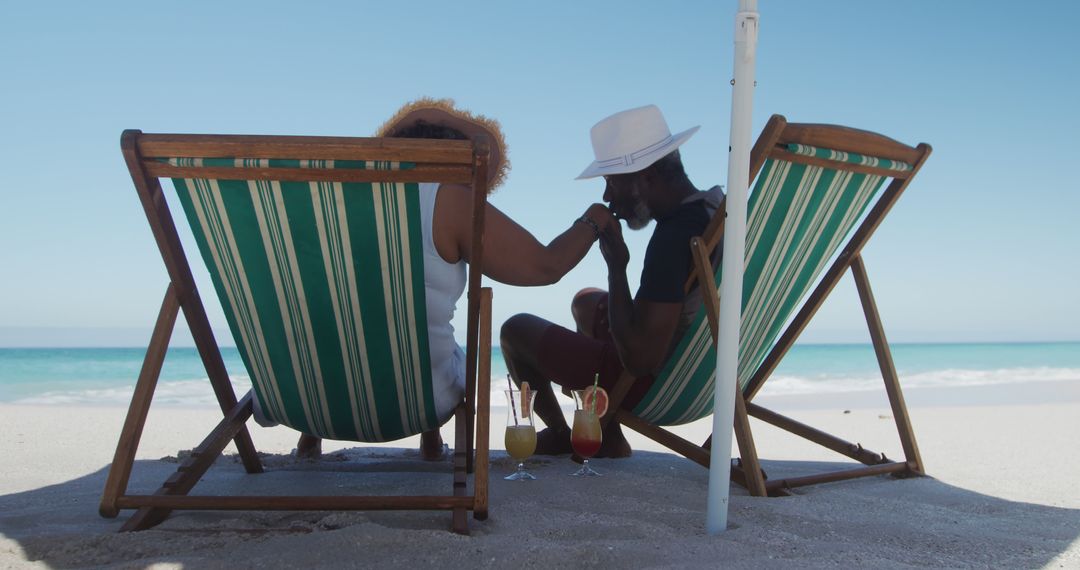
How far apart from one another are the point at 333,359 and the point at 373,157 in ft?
2.18

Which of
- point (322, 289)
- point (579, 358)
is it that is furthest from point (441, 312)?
point (579, 358)

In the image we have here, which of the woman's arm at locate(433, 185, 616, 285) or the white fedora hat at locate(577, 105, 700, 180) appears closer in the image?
the woman's arm at locate(433, 185, 616, 285)

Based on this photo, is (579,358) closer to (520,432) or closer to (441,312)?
(520,432)

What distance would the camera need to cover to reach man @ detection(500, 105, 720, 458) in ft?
9.01

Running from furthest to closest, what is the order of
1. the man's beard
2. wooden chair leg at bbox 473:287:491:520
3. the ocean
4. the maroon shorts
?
the ocean → the maroon shorts → the man's beard → wooden chair leg at bbox 473:287:491:520

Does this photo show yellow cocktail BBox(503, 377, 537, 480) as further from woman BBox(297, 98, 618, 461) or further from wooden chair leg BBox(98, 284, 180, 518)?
wooden chair leg BBox(98, 284, 180, 518)

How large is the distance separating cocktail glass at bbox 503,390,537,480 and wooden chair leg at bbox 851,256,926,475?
4.00 ft

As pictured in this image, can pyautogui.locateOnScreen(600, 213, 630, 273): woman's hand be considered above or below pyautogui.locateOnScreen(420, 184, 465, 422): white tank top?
above

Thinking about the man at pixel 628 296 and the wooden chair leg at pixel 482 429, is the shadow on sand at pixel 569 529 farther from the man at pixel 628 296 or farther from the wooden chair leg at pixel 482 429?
the man at pixel 628 296

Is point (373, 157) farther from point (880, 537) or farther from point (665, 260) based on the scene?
point (880, 537)

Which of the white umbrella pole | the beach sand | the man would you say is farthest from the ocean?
the white umbrella pole

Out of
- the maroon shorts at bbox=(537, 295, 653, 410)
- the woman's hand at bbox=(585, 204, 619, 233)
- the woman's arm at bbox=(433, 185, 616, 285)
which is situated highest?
the woman's hand at bbox=(585, 204, 619, 233)

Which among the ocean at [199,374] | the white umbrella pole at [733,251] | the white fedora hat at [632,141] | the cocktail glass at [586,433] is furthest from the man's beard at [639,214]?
the ocean at [199,374]

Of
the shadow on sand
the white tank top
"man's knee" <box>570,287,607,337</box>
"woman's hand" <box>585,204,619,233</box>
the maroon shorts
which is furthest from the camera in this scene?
"man's knee" <box>570,287,607,337</box>
